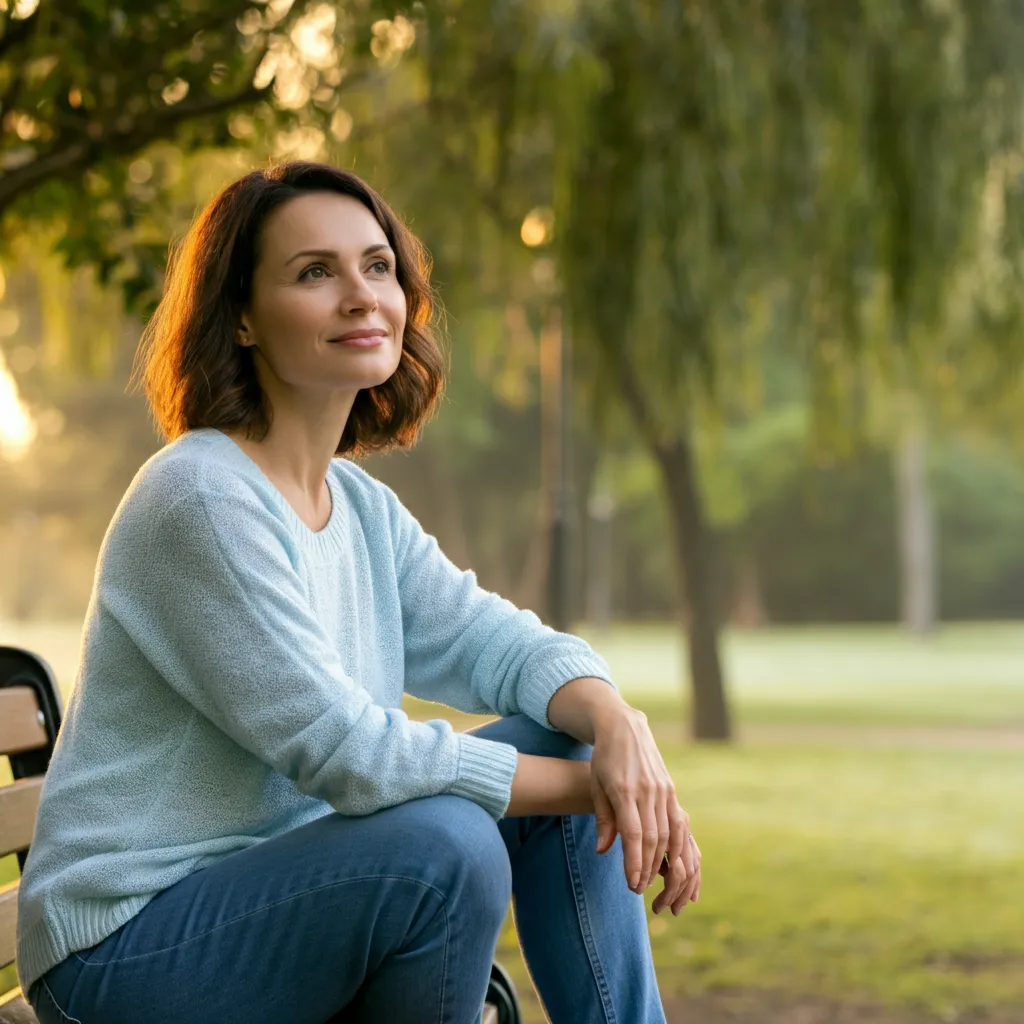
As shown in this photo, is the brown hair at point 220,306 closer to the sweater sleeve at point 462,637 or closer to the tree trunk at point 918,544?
the sweater sleeve at point 462,637

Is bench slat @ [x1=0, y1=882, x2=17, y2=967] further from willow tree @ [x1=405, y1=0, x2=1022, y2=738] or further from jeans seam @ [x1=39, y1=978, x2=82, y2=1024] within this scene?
willow tree @ [x1=405, y1=0, x2=1022, y2=738]

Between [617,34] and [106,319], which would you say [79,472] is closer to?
[106,319]

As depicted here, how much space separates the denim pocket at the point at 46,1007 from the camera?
1515 millimetres

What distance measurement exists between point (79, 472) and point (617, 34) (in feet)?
81.9

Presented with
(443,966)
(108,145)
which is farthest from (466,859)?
(108,145)

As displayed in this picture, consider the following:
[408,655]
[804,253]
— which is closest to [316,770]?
→ [408,655]

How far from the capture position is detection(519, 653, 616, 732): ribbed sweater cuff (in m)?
1.78

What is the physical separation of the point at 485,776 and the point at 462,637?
0.42 meters

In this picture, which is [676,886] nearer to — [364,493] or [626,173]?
[364,493]

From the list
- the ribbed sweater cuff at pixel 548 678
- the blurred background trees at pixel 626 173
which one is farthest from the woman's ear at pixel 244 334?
the blurred background trees at pixel 626 173

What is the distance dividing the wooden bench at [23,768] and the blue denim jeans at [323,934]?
0.36 meters

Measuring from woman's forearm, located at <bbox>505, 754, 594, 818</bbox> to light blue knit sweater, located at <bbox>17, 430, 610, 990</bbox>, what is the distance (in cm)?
4

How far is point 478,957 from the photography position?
1.46 m

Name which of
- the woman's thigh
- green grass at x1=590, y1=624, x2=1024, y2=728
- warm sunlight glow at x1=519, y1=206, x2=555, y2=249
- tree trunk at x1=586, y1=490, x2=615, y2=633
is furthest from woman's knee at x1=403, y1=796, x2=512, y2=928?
tree trunk at x1=586, y1=490, x2=615, y2=633
